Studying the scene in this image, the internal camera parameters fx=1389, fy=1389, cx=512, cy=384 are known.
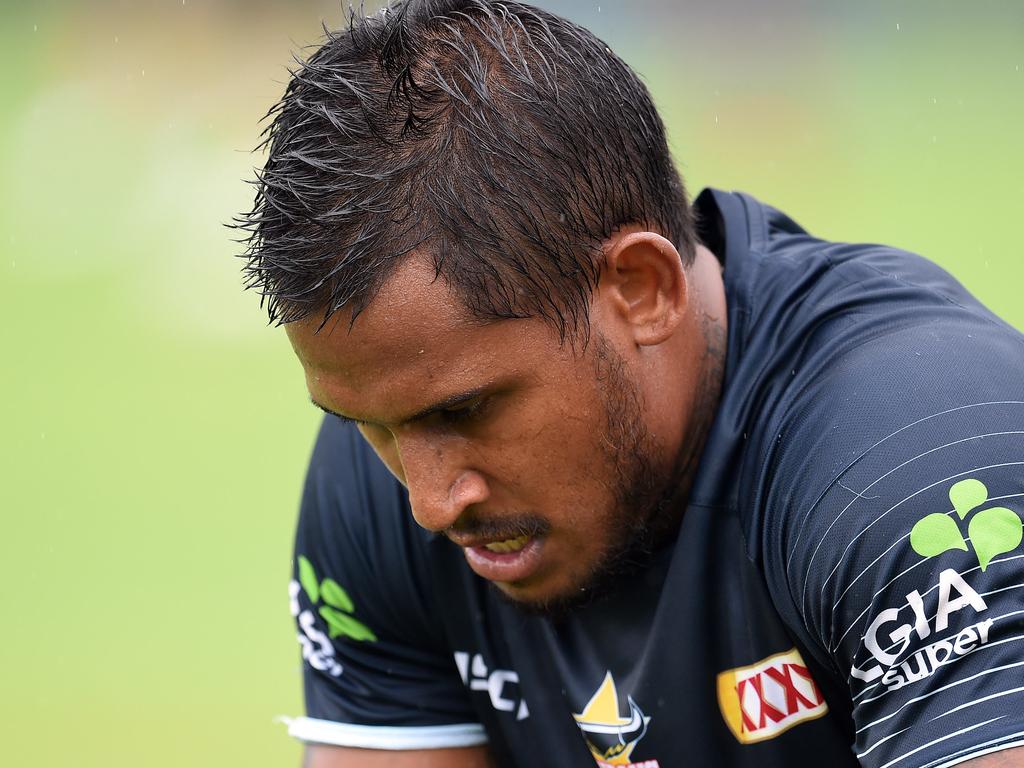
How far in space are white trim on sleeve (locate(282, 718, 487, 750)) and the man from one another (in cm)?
30

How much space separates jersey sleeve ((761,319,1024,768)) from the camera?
1574 millimetres

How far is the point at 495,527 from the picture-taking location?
6.59 ft

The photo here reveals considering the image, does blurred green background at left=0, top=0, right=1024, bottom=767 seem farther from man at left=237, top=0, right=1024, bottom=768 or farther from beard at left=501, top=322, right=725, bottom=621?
beard at left=501, top=322, right=725, bottom=621

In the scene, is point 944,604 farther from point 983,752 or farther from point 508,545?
point 508,545

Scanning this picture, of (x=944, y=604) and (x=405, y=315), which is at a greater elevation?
(x=405, y=315)

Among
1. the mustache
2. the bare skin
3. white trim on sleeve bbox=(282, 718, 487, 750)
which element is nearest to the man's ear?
the bare skin

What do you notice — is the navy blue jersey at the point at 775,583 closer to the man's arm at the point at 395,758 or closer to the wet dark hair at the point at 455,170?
the man's arm at the point at 395,758

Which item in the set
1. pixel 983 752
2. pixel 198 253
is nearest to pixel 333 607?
pixel 983 752

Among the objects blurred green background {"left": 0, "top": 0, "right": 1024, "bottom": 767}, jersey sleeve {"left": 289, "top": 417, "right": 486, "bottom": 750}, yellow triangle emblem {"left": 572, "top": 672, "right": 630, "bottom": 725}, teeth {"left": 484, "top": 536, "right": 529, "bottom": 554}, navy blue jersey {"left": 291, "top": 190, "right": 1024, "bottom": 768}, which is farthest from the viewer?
blurred green background {"left": 0, "top": 0, "right": 1024, "bottom": 767}

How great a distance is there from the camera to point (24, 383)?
6453 mm

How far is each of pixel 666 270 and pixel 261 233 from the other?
0.58m

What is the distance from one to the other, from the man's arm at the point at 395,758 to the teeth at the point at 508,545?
2.16 feet

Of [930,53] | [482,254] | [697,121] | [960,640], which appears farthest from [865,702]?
[930,53]

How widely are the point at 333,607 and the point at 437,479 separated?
0.68 m
